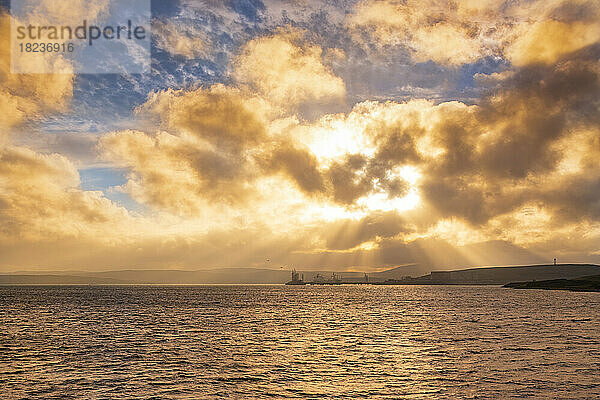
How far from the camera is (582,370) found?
37.6 metres

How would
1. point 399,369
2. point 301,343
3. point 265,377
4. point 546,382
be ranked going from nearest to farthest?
point 546,382 < point 265,377 < point 399,369 < point 301,343

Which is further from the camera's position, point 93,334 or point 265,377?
point 93,334

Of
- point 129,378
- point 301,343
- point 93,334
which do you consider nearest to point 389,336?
point 301,343

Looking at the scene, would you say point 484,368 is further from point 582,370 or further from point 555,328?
point 555,328

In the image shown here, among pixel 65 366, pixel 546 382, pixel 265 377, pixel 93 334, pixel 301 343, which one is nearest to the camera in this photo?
pixel 546 382

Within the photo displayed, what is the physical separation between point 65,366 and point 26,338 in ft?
86.9

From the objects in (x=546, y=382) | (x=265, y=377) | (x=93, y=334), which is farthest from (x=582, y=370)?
(x=93, y=334)

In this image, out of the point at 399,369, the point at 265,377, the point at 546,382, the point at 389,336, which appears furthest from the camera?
the point at 389,336

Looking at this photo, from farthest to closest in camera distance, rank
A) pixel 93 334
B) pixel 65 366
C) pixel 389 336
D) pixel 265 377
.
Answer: pixel 93 334 < pixel 389 336 < pixel 65 366 < pixel 265 377

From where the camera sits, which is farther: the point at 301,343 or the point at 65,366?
the point at 301,343

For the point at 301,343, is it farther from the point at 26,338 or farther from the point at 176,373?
the point at 26,338

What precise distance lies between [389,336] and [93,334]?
42.9 meters

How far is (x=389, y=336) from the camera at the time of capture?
6375 centimetres

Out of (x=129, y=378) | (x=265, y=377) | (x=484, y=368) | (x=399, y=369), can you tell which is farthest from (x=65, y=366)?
(x=484, y=368)
